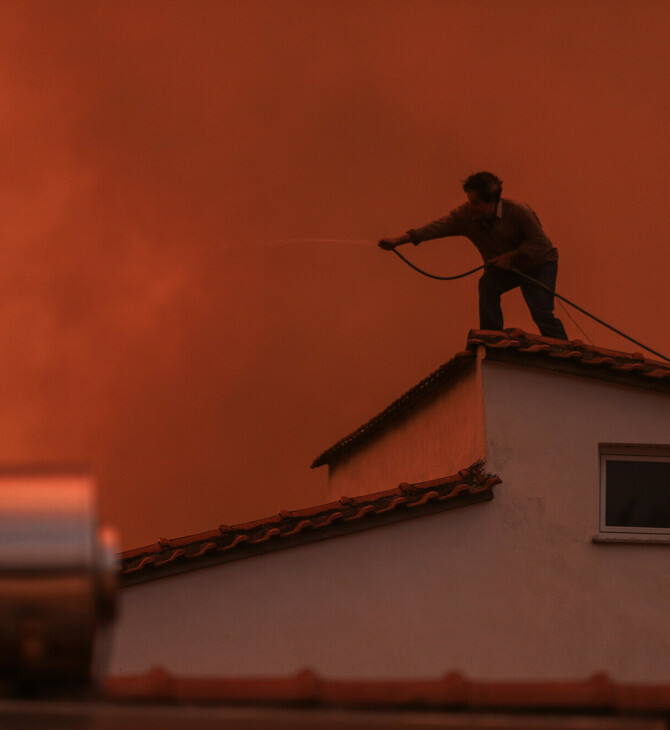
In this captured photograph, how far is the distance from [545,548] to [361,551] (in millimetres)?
1677

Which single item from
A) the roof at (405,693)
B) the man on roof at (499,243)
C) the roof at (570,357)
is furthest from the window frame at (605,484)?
the roof at (405,693)

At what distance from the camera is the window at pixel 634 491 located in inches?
474

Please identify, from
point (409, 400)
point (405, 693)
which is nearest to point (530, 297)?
point (409, 400)

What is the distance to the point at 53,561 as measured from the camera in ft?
11.7

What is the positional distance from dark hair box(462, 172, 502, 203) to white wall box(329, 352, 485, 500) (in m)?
1.59

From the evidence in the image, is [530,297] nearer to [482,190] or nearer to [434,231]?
[434,231]

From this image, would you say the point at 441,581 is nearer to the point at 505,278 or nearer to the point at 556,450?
the point at 556,450

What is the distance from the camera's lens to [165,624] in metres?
11.6

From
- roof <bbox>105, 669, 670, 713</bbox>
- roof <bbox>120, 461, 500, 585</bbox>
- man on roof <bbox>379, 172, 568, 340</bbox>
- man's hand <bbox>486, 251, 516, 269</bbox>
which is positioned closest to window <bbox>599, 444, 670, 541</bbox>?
roof <bbox>120, 461, 500, 585</bbox>

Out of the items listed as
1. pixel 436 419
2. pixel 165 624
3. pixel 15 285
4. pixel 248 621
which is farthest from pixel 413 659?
pixel 15 285

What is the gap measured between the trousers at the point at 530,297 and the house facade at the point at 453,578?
827 mm

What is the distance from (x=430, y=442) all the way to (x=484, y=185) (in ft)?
10.6

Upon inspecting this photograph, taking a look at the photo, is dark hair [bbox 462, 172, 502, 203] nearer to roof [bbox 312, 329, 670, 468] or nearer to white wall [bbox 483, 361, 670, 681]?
roof [bbox 312, 329, 670, 468]

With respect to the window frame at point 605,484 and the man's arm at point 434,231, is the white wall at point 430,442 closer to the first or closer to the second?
the window frame at point 605,484
